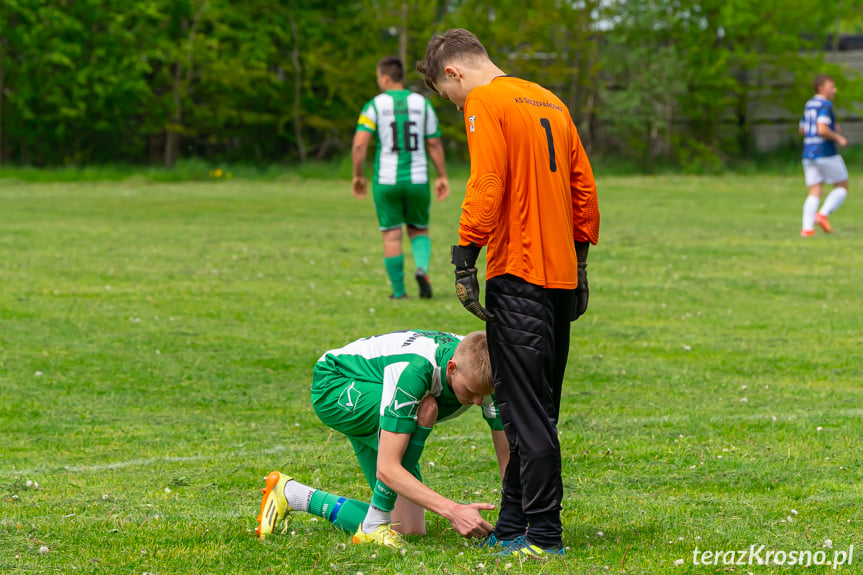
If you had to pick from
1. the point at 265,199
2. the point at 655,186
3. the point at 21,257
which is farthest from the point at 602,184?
the point at 21,257

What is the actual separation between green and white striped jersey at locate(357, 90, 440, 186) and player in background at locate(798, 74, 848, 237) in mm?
8107

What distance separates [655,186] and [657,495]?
87.3 ft

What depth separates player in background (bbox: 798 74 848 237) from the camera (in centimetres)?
1742

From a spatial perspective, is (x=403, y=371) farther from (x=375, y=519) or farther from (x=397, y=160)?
(x=397, y=160)

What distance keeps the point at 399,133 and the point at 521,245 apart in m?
7.79

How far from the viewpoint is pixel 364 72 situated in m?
38.6

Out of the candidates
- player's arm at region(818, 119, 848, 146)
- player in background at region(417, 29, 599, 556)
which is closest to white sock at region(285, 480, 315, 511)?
player in background at region(417, 29, 599, 556)

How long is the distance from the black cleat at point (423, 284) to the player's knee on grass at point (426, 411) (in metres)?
7.33

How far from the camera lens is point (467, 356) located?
4.48 m

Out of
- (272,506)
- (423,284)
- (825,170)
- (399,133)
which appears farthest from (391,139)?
(825,170)

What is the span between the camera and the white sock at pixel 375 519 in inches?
186

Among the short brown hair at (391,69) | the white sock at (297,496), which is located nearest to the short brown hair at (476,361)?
the white sock at (297,496)

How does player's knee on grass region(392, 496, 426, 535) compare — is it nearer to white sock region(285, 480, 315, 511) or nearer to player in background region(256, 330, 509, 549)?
player in background region(256, 330, 509, 549)

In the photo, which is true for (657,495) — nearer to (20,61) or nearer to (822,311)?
(822,311)
